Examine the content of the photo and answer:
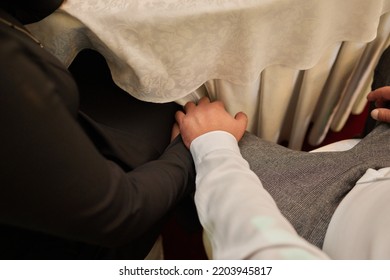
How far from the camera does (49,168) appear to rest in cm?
36

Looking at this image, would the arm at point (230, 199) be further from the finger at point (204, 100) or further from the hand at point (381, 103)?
the hand at point (381, 103)

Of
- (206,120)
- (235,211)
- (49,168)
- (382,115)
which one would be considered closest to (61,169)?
(49,168)

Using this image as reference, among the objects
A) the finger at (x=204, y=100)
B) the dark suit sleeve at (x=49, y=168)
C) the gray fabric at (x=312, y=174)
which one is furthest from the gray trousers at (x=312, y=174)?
the dark suit sleeve at (x=49, y=168)

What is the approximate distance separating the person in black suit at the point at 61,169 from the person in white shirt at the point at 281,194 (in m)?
0.08

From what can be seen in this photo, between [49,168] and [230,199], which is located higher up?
[49,168]

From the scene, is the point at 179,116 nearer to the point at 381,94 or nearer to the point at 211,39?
the point at 211,39

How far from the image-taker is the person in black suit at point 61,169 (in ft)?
1.13

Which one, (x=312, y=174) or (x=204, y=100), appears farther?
(x=204, y=100)

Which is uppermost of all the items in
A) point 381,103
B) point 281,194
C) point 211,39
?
point 211,39

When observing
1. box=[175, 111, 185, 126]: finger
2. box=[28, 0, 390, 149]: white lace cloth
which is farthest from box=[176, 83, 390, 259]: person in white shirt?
box=[28, 0, 390, 149]: white lace cloth

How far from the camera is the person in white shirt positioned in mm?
475

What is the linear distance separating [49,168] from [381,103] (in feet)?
2.40

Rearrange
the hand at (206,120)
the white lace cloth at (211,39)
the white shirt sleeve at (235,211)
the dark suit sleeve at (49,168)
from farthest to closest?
the hand at (206,120)
the white lace cloth at (211,39)
the white shirt sleeve at (235,211)
the dark suit sleeve at (49,168)

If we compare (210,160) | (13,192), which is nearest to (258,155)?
(210,160)
